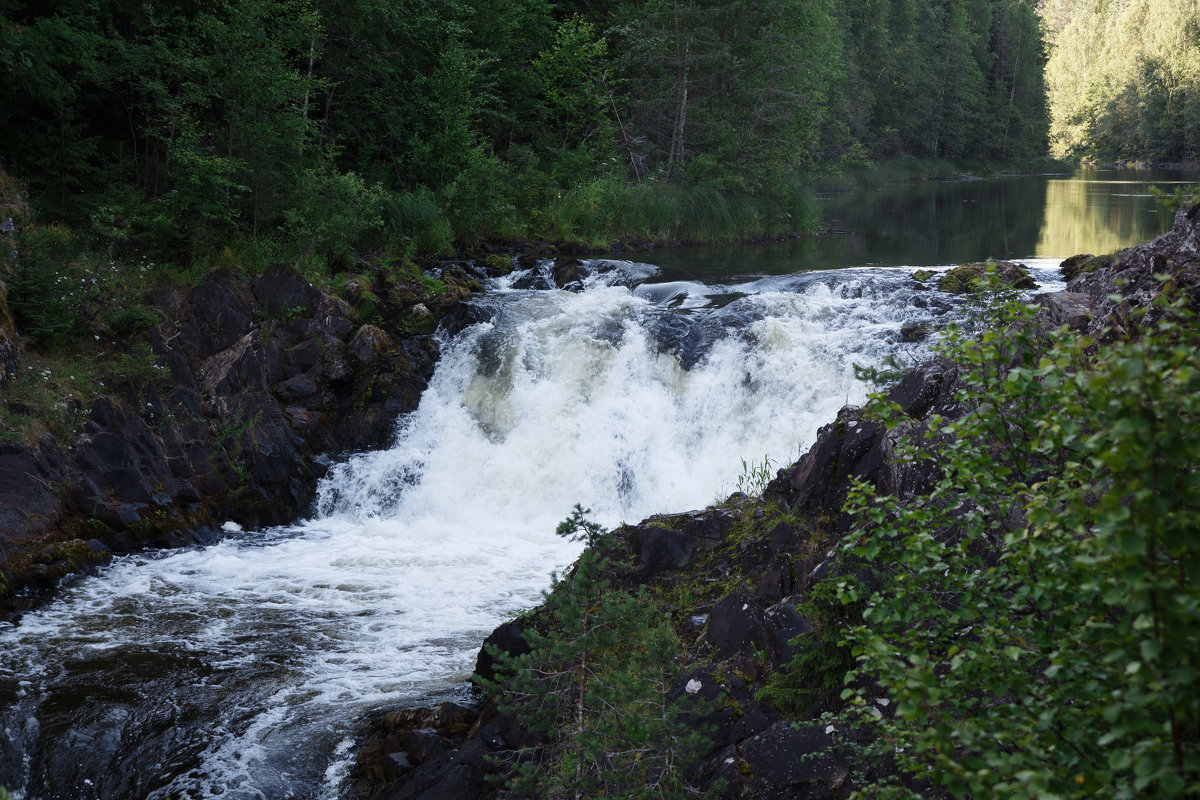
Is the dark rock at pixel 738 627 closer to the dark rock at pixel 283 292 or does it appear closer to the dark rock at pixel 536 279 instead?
the dark rock at pixel 283 292

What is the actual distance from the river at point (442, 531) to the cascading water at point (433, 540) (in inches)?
1.2

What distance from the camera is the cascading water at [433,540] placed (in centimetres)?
677

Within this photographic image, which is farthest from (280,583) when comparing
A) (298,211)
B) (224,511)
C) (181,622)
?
(298,211)

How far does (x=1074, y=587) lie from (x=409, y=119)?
66.8 feet

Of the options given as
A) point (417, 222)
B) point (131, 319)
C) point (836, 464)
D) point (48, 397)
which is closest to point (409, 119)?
point (417, 222)

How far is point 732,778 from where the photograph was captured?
16.6ft

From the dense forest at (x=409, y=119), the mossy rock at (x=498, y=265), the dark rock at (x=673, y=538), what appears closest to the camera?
the dark rock at (x=673, y=538)

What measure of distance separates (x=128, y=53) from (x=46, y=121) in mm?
1583

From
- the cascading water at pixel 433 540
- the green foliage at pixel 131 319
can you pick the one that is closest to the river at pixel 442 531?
Answer: the cascading water at pixel 433 540

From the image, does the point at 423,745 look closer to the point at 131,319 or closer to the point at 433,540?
the point at 433,540

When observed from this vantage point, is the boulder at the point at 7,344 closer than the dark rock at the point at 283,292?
Result: Yes

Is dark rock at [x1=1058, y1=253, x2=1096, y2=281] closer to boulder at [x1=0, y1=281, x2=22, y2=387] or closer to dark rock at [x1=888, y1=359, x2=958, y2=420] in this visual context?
dark rock at [x1=888, y1=359, x2=958, y2=420]

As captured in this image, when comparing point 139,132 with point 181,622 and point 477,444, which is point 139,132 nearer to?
point 477,444

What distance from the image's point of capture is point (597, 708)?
490 centimetres
